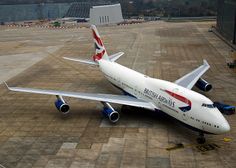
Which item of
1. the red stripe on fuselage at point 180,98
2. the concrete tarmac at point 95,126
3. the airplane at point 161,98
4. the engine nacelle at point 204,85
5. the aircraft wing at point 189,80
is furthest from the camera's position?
the engine nacelle at point 204,85

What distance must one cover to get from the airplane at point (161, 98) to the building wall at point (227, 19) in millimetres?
37497

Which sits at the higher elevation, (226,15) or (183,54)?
(226,15)

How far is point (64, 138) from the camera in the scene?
3450 centimetres

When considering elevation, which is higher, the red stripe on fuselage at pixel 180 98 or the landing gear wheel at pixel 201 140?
the red stripe on fuselage at pixel 180 98

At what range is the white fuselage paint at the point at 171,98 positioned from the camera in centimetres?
3025

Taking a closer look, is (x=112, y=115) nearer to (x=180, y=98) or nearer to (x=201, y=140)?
(x=180, y=98)

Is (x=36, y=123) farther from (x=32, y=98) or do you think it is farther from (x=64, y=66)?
(x=64, y=66)

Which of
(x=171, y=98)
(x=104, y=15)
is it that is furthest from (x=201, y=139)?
(x=104, y=15)

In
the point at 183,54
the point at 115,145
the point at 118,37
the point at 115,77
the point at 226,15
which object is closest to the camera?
the point at 115,145

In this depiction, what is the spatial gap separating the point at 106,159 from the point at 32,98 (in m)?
20.8

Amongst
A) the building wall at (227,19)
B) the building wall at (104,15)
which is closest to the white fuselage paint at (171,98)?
the building wall at (227,19)

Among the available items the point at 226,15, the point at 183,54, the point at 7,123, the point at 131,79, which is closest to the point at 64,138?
the point at 7,123

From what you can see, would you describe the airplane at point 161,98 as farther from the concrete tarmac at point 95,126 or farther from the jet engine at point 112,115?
the concrete tarmac at point 95,126

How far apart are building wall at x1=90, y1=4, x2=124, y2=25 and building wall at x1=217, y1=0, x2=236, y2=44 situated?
2712 inches
